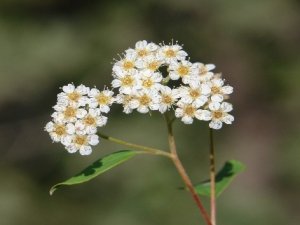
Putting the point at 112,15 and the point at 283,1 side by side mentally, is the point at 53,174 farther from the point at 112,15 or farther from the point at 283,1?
the point at 283,1

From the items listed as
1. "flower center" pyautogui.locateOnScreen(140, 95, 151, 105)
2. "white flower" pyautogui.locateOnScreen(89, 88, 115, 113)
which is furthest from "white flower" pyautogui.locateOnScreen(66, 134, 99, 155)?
"flower center" pyautogui.locateOnScreen(140, 95, 151, 105)

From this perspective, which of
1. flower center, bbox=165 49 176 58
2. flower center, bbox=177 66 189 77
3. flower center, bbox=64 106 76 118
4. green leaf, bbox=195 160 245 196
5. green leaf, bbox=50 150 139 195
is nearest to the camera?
green leaf, bbox=50 150 139 195

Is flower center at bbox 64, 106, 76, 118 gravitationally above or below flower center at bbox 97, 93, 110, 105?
below

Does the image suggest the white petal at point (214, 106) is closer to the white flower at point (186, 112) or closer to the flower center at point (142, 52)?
the white flower at point (186, 112)

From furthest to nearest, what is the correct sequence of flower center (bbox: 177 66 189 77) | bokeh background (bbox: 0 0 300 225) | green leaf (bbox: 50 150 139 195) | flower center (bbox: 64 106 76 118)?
bokeh background (bbox: 0 0 300 225) < flower center (bbox: 177 66 189 77) < flower center (bbox: 64 106 76 118) < green leaf (bbox: 50 150 139 195)

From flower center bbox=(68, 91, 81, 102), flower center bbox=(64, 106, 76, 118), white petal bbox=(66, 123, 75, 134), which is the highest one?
flower center bbox=(68, 91, 81, 102)

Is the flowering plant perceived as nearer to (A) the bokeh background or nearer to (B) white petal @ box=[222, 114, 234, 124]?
(B) white petal @ box=[222, 114, 234, 124]

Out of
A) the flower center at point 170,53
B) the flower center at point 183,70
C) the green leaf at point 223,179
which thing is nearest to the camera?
the flower center at point 183,70

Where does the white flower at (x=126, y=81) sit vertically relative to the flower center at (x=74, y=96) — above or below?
above

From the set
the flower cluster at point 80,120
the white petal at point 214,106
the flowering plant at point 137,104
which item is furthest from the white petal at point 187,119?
the flower cluster at point 80,120
